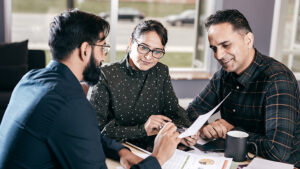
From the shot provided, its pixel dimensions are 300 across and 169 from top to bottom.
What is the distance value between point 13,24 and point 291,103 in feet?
9.84

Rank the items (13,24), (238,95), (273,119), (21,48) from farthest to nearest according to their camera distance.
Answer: (13,24), (21,48), (238,95), (273,119)

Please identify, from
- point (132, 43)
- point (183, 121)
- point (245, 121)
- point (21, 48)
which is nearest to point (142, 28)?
point (132, 43)

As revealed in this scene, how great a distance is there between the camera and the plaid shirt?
4.42ft

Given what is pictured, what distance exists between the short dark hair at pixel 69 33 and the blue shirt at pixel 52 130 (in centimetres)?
10

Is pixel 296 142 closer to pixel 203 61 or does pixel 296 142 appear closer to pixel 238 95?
pixel 238 95

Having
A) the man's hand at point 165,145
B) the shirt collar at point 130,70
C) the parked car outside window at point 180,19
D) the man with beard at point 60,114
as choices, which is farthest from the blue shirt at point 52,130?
the parked car outside window at point 180,19

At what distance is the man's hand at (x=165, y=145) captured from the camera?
1088 millimetres

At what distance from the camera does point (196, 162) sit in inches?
46.9

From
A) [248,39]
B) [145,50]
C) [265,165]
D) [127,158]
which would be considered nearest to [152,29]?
[145,50]

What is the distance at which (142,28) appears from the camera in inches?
64.9

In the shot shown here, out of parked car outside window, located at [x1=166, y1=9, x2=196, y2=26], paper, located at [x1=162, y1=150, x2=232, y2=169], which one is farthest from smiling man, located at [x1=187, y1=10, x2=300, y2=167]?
parked car outside window, located at [x1=166, y1=9, x2=196, y2=26]

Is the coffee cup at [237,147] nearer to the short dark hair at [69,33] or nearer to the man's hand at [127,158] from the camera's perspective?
the man's hand at [127,158]

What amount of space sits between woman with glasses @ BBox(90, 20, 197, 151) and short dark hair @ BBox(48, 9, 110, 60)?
22.6 inches

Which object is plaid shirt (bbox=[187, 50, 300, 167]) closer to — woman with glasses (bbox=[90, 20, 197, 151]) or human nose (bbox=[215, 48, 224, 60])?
human nose (bbox=[215, 48, 224, 60])
